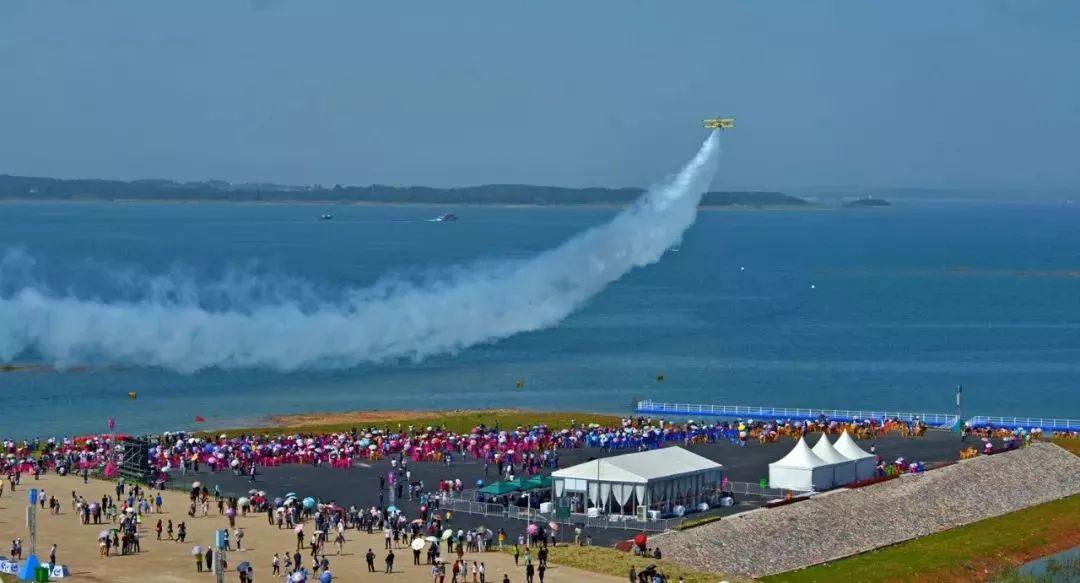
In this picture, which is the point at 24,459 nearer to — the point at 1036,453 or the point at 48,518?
the point at 48,518

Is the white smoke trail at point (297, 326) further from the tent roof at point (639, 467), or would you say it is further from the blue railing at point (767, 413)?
the tent roof at point (639, 467)

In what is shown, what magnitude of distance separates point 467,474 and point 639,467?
9677 millimetres

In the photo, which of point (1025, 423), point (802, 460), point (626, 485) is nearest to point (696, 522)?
point (626, 485)

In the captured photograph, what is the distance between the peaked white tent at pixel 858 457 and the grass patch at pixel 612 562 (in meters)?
14.8

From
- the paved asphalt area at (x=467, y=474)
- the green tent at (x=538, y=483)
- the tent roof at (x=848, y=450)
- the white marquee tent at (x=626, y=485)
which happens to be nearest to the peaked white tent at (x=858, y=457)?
the tent roof at (x=848, y=450)

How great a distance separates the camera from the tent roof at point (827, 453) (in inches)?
2522

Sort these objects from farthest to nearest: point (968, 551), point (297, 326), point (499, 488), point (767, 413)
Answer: point (297, 326) → point (767, 413) → point (499, 488) → point (968, 551)

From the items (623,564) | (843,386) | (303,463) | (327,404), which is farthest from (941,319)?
(623,564)

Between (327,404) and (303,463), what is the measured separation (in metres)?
30.2

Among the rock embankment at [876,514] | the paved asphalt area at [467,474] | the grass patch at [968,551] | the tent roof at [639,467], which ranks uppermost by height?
the tent roof at [639,467]

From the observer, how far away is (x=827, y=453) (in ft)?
211

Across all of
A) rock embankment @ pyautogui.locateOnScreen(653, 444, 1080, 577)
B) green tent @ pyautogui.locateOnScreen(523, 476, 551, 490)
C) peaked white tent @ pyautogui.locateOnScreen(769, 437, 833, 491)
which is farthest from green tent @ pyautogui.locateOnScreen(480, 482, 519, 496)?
peaked white tent @ pyautogui.locateOnScreen(769, 437, 833, 491)

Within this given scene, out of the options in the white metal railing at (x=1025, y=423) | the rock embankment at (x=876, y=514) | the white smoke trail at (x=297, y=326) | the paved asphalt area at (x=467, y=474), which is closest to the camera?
the rock embankment at (x=876, y=514)

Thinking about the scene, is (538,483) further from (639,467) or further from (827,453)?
(827,453)
